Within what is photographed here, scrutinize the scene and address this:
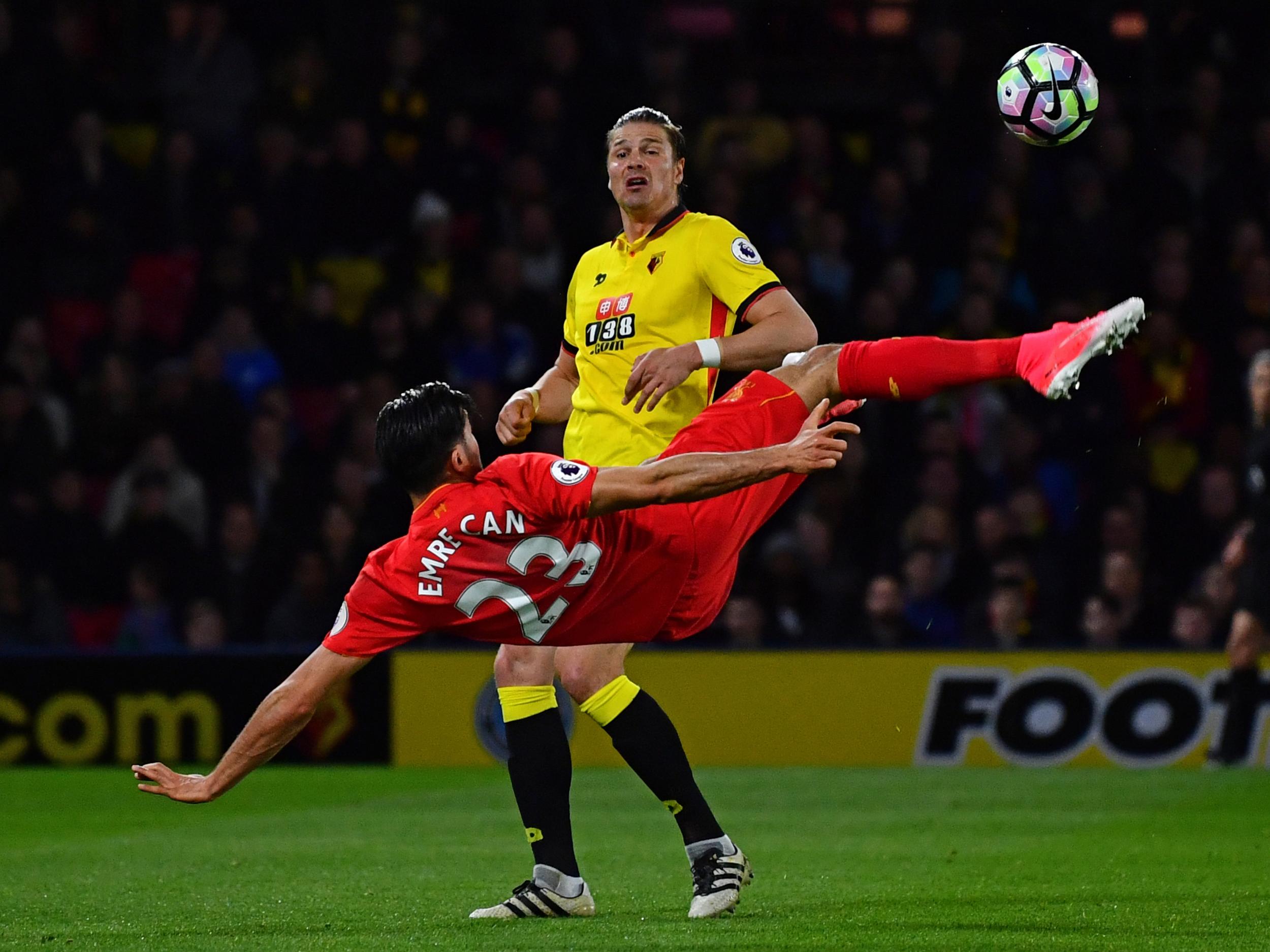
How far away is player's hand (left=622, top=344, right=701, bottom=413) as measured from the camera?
5508mm

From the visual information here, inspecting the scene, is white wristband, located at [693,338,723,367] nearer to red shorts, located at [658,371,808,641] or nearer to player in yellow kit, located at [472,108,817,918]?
player in yellow kit, located at [472,108,817,918]

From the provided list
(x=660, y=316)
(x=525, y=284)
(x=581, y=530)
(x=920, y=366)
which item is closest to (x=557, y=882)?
(x=581, y=530)

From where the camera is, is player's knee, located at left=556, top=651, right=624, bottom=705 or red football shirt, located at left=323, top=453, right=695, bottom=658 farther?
player's knee, located at left=556, top=651, right=624, bottom=705

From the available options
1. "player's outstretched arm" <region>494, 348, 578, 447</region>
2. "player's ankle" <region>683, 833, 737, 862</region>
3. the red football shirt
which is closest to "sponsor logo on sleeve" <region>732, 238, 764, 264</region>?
"player's outstretched arm" <region>494, 348, 578, 447</region>

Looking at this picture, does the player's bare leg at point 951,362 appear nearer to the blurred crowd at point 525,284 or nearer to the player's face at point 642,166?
the player's face at point 642,166

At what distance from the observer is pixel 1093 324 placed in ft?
18.2

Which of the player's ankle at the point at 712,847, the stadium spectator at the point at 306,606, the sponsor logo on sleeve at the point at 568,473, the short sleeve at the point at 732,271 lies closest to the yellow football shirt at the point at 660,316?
the short sleeve at the point at 732,271

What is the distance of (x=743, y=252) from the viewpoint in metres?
6.03

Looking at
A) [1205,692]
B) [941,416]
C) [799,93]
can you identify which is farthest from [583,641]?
[799,93]

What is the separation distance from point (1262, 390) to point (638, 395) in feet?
17.4

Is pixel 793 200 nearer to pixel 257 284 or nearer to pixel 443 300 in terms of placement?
pixel 443 300

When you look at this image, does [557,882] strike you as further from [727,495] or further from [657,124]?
[657,124]

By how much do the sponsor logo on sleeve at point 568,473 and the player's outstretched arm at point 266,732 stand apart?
0.75 m

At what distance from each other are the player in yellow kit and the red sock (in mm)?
226
